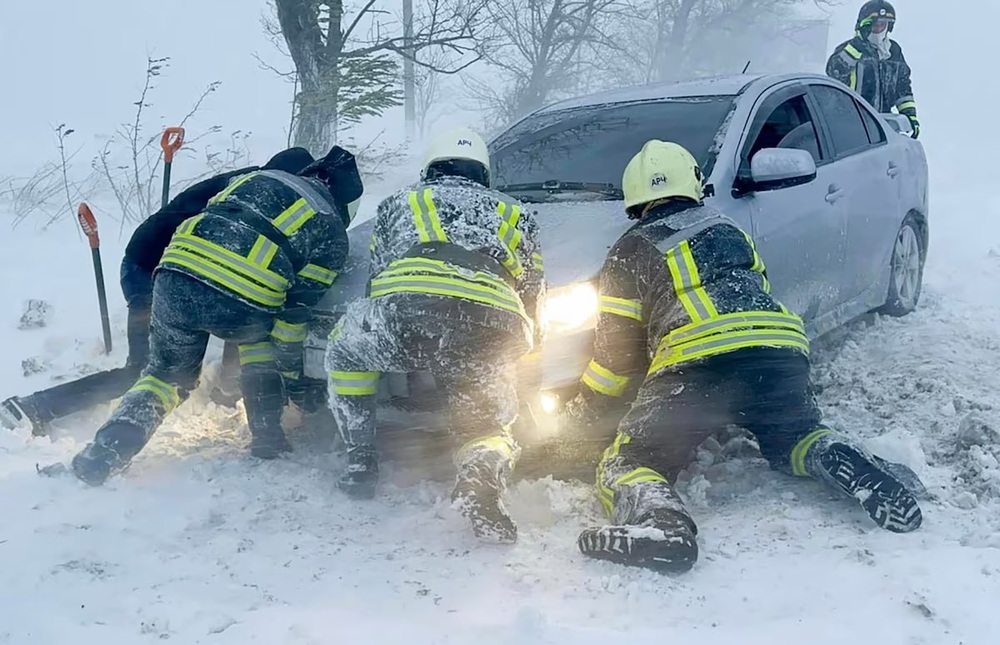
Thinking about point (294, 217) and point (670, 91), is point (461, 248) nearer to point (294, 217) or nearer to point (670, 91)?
point (294, 217)

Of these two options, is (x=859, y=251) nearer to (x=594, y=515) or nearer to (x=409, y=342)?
(x=594, y=515)

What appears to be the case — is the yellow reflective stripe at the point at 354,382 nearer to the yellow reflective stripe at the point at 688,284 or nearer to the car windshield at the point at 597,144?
the yellow reflective stripe at the point at 688,284

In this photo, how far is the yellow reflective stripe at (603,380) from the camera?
349 cm

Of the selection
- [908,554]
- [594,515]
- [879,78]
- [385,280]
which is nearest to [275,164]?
[385,280]

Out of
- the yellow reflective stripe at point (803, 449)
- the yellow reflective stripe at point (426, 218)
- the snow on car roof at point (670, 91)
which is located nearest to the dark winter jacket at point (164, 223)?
the yellow reflective stripe at point (426, 218)

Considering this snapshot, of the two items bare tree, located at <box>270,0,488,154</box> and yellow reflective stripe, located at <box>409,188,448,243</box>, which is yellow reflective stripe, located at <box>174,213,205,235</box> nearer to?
yellow reflective stripe, located at <box>409,188,448,243</box>

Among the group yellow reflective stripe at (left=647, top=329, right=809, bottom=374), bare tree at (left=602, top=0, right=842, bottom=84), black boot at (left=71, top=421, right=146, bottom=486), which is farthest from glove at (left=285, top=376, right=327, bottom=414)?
bare tree at (left=602, top=0, right=842, bottom=84)

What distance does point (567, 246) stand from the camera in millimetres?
3885

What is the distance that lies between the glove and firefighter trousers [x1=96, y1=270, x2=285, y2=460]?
6 centimetres

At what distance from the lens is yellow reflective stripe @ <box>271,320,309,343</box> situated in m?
3.83

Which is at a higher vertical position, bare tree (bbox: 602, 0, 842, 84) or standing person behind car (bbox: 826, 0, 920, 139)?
bare tree (bbox: 602, 0, 842, 84)

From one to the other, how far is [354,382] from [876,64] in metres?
6.30

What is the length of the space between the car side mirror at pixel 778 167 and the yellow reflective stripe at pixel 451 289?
1.57 meters

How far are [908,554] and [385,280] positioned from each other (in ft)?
6.56
